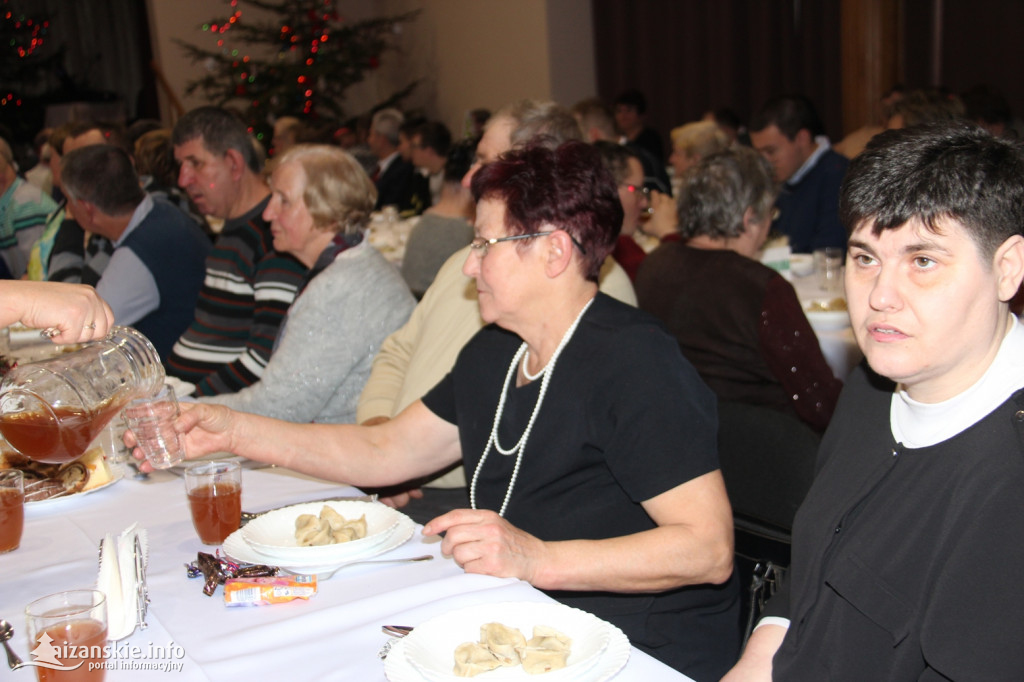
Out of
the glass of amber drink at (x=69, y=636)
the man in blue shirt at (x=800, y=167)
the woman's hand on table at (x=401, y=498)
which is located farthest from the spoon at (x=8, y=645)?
the man in blue shirt at (x=800, y=167)

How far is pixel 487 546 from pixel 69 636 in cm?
59

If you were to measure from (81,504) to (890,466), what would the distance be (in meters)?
1.54

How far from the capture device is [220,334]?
3.42 m

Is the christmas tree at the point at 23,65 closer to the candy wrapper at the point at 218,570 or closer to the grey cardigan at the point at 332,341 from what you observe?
the grey cardigan at the point at 332,341

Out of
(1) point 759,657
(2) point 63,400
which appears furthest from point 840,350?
(2) point 63,400

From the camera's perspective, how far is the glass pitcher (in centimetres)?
149

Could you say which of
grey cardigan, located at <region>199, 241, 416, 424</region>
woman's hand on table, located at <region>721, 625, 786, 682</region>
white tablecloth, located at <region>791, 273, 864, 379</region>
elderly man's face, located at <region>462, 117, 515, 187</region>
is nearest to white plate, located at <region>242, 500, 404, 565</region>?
woman's hand on table, located at <region>721, 625, 786, 682</region>

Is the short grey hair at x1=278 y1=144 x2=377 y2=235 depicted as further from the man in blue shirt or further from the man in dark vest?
the man in blue shirt

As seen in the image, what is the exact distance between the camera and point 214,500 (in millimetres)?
1636

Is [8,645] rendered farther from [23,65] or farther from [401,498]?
[23,65]

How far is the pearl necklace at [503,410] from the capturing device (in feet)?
5.99

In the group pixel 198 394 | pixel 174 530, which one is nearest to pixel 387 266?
pixel 198 394

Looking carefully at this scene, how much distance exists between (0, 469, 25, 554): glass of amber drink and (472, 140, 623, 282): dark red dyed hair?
101 cm

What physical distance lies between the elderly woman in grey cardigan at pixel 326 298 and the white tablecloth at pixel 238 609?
3.14 feet
